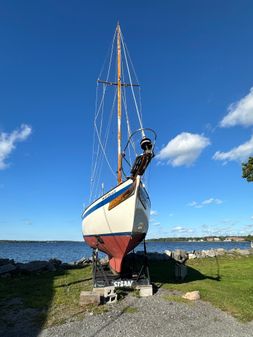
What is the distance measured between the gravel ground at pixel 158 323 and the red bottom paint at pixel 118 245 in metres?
3.40

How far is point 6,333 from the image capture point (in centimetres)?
934

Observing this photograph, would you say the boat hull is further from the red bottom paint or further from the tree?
the tree

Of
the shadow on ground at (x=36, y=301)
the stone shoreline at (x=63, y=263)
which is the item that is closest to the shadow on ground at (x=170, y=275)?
the shadow on ground at (x=36, y=301)

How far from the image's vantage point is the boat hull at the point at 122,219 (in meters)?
14.5

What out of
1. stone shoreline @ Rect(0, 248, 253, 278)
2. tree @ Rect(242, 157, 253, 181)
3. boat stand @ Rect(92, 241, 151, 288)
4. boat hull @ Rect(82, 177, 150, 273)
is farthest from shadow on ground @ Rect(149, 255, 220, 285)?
tree @ Rect(242, 157, 253, 181)

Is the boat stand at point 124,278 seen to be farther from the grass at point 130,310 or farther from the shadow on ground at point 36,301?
the grass at point 130,310

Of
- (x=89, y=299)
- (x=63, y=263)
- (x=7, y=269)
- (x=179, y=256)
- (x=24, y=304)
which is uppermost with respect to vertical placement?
(x=179, y=256)

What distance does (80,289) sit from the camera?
15.5 metres

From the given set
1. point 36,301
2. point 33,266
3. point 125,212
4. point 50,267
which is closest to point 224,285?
point 125,212

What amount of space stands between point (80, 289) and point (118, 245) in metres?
2.64

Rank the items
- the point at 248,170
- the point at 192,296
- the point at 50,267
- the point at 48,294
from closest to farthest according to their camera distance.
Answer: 1. the point at 192,296
2. the point at 48,294
3. the point at 50,267
4. the point at 248,170

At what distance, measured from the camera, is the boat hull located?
47.7ft

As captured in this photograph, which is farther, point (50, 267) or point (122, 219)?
point (50, 267)

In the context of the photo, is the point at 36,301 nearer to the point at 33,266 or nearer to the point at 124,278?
the point at 124,278
